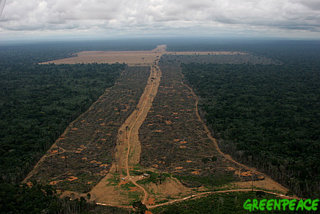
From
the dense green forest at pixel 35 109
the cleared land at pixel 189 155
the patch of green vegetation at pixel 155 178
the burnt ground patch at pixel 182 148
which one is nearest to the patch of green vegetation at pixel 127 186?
the patch of green vegetation at pixel 155 178

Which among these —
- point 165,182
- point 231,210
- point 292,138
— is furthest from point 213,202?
point 292,138

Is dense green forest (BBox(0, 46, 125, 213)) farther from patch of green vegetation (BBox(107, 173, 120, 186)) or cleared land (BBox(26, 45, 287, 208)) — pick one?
patch of green vegetation (BBox(107, 173, 120, 186))

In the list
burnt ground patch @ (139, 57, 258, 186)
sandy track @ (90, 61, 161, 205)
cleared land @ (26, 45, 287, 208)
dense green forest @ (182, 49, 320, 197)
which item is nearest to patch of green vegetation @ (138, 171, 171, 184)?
cleared land @ (26, 45, 287, 208)

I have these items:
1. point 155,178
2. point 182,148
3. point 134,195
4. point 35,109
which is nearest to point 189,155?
point 182,148

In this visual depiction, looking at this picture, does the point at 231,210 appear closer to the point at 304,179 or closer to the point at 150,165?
the point at 304,179

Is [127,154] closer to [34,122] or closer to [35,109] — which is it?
[34,122]

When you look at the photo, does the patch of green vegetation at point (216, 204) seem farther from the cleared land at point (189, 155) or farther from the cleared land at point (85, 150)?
the cleared land at point (85, 150)
